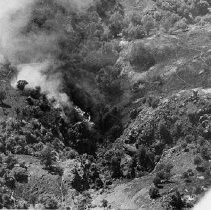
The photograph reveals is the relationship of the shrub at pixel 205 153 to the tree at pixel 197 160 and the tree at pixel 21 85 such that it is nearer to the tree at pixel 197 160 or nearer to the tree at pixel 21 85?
the tree at pixel 197 160

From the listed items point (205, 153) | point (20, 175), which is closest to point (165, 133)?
point (205, 153)

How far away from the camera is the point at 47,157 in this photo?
110875 mm

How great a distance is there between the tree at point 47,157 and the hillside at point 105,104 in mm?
312

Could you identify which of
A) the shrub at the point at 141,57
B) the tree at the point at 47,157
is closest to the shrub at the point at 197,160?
the tree at the point at 47,157

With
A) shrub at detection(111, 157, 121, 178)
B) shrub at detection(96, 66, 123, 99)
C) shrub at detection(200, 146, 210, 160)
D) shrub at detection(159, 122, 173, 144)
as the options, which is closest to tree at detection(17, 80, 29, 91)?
shrub at detection(96, 66, 123, 99)

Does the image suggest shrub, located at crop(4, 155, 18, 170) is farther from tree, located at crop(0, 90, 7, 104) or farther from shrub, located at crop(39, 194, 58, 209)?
tree, located at crop(0, 90, 7, 104)

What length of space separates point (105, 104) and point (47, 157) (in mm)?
25905

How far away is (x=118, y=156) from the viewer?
118 metres

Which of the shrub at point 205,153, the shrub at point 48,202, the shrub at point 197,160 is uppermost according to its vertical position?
the shrub at point 205,153

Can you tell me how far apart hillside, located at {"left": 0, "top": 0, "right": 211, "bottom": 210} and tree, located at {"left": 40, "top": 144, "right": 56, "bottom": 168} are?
31 centimetres

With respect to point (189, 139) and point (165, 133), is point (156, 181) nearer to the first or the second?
point (189, 139)

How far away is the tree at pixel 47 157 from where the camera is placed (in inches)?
4341

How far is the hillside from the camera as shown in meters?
105

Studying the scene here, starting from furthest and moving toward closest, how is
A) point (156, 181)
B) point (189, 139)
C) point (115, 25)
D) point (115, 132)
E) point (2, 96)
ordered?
point (115, 25)
point (2, 96)
point (115, 132)
point (189, 139)
point (156, 181)
